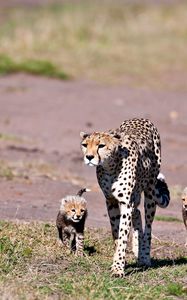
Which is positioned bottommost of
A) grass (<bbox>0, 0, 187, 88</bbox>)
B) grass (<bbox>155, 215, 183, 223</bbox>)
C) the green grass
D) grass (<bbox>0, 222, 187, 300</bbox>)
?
grass (<bbox>0, 222, 187, 300</bbox>)

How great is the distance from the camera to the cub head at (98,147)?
7.84m

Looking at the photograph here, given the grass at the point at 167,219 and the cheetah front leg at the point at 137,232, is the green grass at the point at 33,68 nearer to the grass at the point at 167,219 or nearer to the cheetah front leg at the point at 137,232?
the grass at the point at 167,219

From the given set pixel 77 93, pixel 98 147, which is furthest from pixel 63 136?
pixel 98 147

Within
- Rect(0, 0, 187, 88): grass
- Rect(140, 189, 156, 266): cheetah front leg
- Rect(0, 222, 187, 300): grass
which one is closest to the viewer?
Rect(0, 222, 187, 300): grass

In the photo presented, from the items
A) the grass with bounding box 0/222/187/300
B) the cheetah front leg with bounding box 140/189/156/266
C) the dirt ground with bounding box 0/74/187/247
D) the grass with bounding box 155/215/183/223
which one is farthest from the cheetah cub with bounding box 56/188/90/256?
the grass with bounding box 155/215/183/223

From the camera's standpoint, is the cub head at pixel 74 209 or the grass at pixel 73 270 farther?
the cub head at pixel 74 209


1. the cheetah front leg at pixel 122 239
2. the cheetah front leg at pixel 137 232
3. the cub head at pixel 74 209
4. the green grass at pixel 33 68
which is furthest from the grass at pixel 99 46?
the cheetah front leg at pixel 122 239

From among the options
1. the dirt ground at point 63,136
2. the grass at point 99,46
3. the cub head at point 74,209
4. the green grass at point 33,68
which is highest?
the grass at point 99,46

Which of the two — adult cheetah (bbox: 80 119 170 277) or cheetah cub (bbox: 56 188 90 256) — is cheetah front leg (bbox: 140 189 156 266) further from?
cheetah cub (bbox: 56 188 90 256)

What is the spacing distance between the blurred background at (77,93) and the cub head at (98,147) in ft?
7.59

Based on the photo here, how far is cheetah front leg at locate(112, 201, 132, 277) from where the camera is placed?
8.06 m

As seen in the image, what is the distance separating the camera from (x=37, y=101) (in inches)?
782

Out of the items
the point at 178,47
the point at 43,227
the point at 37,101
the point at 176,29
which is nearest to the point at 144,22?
the point at 176,29

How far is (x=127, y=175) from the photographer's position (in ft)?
27.0
